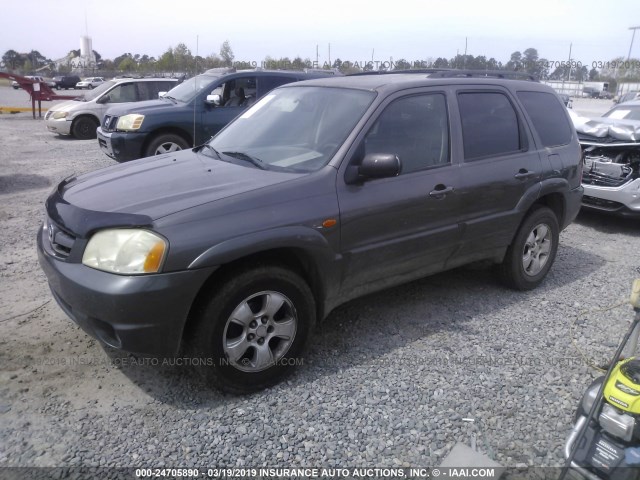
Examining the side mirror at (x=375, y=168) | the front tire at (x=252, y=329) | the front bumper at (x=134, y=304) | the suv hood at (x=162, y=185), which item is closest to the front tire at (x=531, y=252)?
the side mirror at (x=375, y=168)

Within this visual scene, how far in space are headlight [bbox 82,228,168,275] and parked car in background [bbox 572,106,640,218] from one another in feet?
20.9

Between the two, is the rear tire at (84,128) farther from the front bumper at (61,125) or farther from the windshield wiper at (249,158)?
the windshield wiper at (249,158)

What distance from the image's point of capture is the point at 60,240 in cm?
310

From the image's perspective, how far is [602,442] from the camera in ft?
7.63

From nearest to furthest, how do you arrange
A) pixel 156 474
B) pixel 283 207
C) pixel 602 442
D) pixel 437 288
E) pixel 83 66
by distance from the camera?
1. pixel 602 442
2. pixel 156 474
3. pixel 283 207
4. pixel 437 288
5. pixel 83 66

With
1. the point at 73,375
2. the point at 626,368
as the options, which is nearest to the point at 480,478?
the point at 626,368

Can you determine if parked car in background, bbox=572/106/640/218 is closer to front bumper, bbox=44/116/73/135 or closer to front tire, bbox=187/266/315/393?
front tire, bbox=187/266/315/393

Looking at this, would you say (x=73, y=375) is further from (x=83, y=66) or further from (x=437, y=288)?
(x=83, y=66)

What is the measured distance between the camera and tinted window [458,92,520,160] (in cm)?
423

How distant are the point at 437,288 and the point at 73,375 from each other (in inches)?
120

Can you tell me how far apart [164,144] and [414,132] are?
19.9ft

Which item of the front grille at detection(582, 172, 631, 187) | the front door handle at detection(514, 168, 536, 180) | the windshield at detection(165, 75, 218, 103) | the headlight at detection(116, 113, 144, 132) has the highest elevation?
the windshield at detection(165, 75, 218, 103)

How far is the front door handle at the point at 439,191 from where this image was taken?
12.7 feet

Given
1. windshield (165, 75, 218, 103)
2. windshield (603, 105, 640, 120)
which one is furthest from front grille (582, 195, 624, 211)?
windshield (165, 75, 218, 103)
